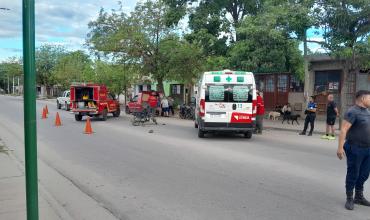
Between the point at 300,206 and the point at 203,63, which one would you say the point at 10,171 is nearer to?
the point at 300,206

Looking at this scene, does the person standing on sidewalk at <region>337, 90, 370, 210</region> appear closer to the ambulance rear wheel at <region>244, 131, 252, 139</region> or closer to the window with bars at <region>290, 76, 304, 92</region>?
the ambulance rear wheel at <region>244, 131, 252, 139</region>

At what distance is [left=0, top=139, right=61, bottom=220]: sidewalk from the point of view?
20.1 feet

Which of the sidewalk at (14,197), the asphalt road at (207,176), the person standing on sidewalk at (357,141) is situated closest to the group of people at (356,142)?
the person standing on sidewalk at (357,141)

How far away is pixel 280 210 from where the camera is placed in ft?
21.5

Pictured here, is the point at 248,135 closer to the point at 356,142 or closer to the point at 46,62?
the point at 356,142

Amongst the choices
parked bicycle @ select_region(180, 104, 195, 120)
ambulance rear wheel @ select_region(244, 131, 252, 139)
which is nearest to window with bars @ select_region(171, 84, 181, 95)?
parked bicycle @ select_region(180, 104, 195, 120)

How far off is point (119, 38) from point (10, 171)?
24.5 meters

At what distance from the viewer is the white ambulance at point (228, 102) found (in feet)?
53.6

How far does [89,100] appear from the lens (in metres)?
26.8

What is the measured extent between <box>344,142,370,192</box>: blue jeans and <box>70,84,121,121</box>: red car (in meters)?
21.1

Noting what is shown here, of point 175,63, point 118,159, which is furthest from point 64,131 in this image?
point 175,63

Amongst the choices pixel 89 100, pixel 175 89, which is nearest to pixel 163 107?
pixel 89 100

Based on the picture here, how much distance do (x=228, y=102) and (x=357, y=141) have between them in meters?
10.00

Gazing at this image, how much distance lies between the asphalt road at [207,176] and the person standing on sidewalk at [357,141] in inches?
18.6
